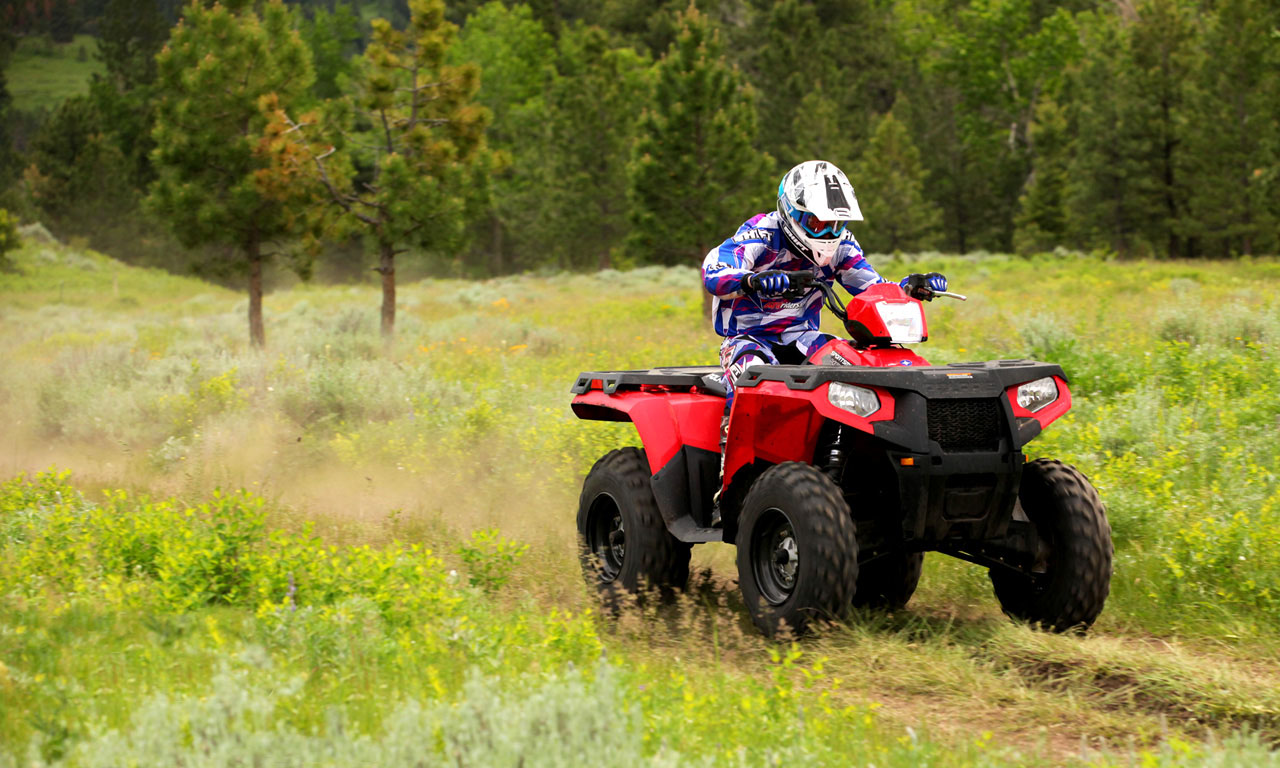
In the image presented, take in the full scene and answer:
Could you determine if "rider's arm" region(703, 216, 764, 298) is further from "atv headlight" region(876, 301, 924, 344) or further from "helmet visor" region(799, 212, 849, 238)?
"atv headlight" region(876, 301, 924, 344)

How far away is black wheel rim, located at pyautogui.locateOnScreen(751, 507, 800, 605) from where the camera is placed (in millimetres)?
5652

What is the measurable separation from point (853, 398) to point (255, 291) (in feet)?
68.0

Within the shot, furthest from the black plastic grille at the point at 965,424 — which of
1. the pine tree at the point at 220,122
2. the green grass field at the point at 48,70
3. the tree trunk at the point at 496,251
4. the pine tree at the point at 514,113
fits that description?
the green grass field at the point at 48,70

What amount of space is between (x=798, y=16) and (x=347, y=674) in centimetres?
5539

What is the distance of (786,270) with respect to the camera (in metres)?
6.62

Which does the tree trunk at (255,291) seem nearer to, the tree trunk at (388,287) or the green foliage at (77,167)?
the tree trunk at (388,287)

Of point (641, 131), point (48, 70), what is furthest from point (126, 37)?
point (48, 70)

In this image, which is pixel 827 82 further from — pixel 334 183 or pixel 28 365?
pixel 28 365

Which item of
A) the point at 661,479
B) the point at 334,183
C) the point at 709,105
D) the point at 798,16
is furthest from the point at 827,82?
the point at 661,479

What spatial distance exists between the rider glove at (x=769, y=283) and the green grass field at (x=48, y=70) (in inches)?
4686

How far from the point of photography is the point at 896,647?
5512mm

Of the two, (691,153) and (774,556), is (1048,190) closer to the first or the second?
(691,153)

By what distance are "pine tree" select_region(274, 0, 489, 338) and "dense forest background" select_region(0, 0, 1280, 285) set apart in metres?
0.06

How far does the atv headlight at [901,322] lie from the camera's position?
5723 mm
